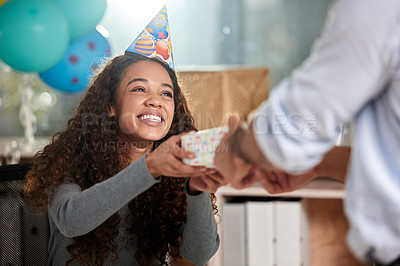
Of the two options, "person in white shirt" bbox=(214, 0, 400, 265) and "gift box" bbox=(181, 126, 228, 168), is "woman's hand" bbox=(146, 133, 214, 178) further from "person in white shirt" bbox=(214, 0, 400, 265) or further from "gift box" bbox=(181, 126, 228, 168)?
"person in white shirt" bbox=(214, 0, 400, 265)

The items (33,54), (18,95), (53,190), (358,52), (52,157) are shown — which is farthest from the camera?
(18,95)

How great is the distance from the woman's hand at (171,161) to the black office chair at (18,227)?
43 centimetres

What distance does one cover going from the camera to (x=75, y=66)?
200 centimetres

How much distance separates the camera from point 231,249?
5.74 ft

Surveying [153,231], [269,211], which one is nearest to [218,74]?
[269,211]

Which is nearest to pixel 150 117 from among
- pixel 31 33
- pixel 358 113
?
pixel 358 113

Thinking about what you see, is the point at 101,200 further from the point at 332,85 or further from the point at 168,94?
the point at 332,85

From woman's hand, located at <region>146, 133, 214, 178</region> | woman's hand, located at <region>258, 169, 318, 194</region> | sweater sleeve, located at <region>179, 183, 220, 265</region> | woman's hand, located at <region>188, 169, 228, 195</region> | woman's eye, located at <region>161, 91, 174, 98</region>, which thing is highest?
woman's eye, located at <region>161, 91, 174, 98</region>

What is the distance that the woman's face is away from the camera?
1.20 m

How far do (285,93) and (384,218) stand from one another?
0.20 metres

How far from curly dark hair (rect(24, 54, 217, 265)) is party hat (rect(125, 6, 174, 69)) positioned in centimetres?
2

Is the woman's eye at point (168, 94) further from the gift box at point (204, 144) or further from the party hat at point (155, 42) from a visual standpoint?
the gift box at point (204, 144)

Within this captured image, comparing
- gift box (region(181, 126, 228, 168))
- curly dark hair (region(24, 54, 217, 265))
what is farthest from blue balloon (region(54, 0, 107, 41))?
gift box (region(181, 126, 228, 168))

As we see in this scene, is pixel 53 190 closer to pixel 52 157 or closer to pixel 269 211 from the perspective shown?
pixel 52 157
